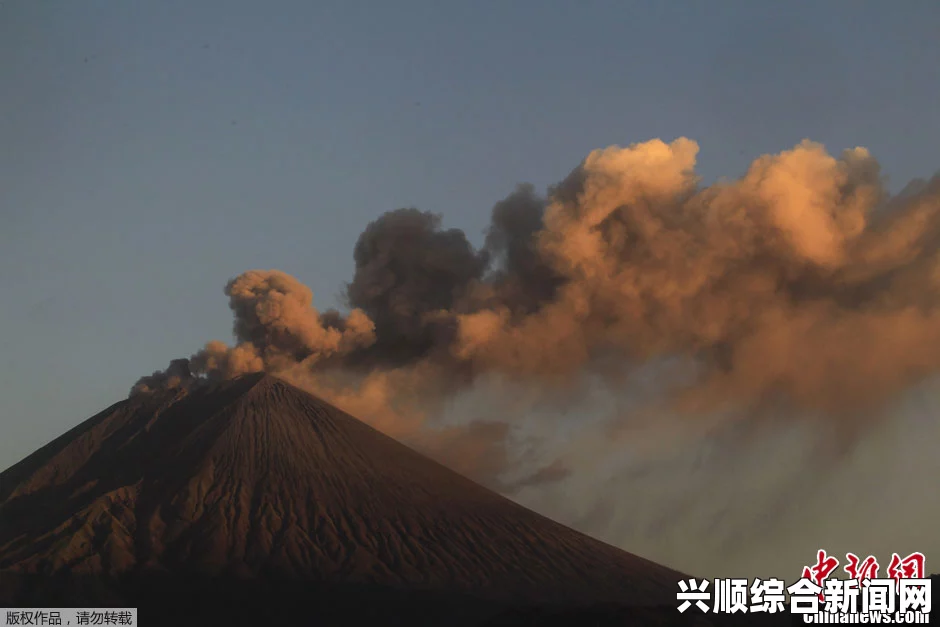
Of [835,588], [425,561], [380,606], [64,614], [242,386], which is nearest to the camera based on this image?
[835,588]

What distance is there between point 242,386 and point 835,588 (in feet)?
220

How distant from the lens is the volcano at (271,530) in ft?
283

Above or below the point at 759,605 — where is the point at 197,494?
above

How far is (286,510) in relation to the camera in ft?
A: 325

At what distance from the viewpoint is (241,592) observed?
8675 centimetres

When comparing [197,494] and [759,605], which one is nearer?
[759,605]

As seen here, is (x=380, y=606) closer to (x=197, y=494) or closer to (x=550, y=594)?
(x=550, y=594)

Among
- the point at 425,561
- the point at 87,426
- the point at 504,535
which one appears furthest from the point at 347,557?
the point at 87,426

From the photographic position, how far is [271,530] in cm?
9569

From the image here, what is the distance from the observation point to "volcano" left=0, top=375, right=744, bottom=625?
86.1 m

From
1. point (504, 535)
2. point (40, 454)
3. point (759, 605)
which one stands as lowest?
point (759, 605)

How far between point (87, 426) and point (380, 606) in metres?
44.1

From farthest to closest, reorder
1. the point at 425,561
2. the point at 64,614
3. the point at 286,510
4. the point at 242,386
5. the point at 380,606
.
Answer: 1. the point at 242,386
2. the point at 286,510
3. the point at 425,561
4. the point at 380,606
5. the point at 64,614

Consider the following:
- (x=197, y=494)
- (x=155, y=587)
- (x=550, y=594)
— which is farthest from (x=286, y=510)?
(x=550, y=594)
